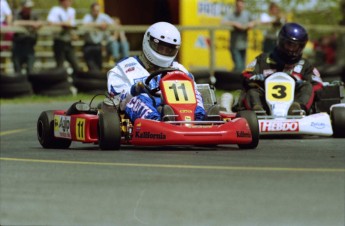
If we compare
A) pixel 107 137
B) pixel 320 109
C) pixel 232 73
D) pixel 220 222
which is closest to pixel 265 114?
pixel 320 109

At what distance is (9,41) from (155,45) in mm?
9738

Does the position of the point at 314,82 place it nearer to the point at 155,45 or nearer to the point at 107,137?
the point at 155,45

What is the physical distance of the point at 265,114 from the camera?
1277cm

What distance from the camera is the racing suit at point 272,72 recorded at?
13141mm

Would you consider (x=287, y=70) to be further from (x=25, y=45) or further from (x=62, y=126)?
(x=25, y=45)

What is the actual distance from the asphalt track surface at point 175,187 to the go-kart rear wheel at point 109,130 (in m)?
0.10

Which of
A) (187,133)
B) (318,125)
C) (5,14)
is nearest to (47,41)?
(5,14)

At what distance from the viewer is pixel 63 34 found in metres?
21.3

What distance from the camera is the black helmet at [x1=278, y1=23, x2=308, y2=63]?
13.7m

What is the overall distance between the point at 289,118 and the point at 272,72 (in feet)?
4.68

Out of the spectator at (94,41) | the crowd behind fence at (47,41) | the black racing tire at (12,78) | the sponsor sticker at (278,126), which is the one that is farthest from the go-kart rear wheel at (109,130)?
the spectator at (94,41)

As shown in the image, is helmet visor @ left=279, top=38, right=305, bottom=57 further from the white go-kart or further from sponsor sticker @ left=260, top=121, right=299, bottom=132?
sponsor sticker @ left=260, top=121, right=299, bottom=132

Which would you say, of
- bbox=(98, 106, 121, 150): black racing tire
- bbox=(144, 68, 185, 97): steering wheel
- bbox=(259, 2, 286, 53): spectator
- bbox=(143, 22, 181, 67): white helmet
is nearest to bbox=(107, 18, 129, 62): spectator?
bbox=(259, 2, 286, 53): spectator

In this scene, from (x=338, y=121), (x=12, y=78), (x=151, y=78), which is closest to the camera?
(x=151, y=78)
